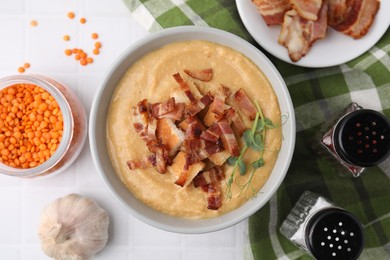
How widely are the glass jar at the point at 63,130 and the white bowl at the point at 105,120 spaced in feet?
0.81

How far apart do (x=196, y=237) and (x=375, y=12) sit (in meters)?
1.26

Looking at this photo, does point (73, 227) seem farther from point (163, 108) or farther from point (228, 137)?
point (228, 137)

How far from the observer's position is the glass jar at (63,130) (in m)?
2.39

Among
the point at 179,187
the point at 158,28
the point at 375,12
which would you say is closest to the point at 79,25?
the point at 158,28

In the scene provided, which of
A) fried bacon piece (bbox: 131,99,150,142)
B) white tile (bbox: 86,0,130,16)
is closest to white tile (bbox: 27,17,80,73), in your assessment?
white tile (bbox: 86,0,130,16)

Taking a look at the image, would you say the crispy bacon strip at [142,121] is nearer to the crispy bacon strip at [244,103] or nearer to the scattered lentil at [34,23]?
the crispy bacon strip at [244,103]

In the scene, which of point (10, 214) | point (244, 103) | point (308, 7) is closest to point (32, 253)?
point (10, 214)

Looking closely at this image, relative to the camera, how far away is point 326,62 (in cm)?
238

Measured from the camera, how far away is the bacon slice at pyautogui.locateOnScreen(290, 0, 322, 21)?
7.56ft

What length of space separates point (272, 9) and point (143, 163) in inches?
32.7

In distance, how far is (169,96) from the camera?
2.16 metres

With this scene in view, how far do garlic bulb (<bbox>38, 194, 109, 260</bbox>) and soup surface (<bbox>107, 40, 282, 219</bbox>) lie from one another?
Result: 1.21ft

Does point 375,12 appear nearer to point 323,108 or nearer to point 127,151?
point 323,108

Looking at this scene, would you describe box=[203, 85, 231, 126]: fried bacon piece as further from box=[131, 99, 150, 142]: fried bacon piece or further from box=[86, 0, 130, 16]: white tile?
box=[86, 0, 130, 16]: white tile
